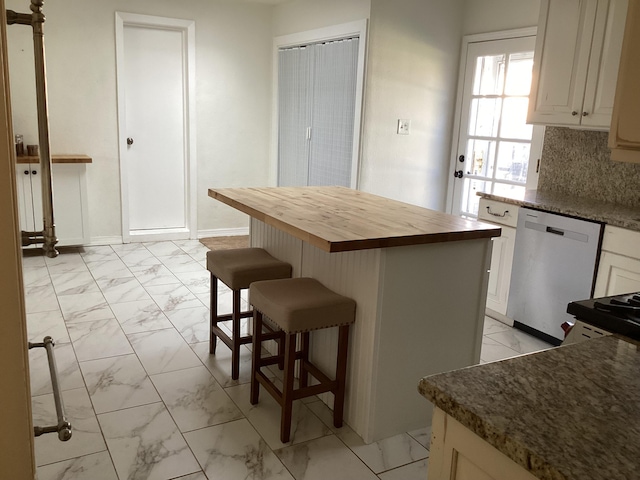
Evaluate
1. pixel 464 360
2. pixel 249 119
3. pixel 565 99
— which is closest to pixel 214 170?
pixel 249 119

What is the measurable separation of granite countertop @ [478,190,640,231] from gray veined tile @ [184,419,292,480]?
86.9 inches

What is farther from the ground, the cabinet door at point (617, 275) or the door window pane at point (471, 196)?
the door window pane at point (471, 196)

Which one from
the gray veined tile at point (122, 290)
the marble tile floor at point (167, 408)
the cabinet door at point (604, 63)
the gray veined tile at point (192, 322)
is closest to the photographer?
the marble tile floor at point (167, 408)

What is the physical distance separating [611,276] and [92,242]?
4583mm

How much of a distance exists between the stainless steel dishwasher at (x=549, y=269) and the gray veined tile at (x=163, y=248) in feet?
10.5

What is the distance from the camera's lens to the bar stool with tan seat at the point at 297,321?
7.60 feet

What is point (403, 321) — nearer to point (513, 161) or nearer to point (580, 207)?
point (580, 207)

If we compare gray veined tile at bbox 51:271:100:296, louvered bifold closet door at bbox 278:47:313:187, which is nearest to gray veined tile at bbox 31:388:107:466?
gray veined tile at bbox 51:271:100:296

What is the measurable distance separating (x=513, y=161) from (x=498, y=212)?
0.96 m

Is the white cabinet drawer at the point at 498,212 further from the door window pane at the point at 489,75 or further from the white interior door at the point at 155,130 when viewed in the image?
the white interior door at the point at 155,130

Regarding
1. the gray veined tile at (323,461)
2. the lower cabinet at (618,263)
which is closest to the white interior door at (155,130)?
the gray veined tile at (323,461)

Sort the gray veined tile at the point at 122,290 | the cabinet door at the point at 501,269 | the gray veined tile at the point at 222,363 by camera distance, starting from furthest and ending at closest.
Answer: the gray veined tile at the point at 122,290, the cabinet door at the point at 501,269, the gray veined tile at the point at 222,363

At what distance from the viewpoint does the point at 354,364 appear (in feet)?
8.29

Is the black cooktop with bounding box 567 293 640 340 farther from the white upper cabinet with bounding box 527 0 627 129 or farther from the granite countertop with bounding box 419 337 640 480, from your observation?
the white upper cabinet with bounding box 527 0 627 129
